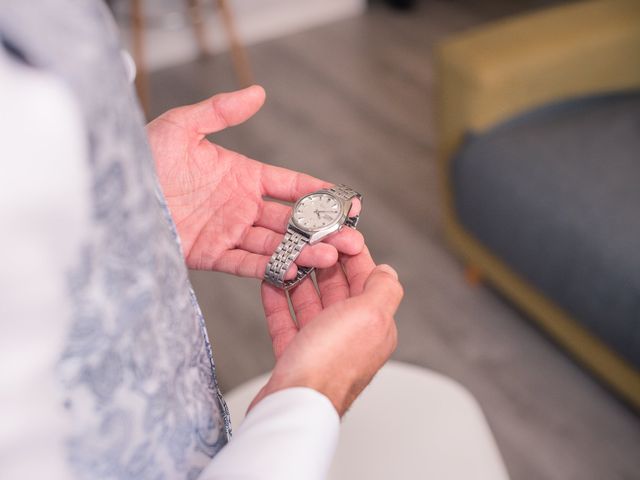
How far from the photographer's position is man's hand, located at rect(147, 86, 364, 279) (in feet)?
2.91

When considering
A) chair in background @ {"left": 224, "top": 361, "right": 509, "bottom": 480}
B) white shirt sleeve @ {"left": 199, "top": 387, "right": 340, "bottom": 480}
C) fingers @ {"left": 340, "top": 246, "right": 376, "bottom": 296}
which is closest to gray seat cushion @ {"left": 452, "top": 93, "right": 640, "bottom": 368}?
chair in background @ {"left": 224, "top": 361, "right": 509, "bottom": 480}

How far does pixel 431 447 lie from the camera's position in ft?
3.18

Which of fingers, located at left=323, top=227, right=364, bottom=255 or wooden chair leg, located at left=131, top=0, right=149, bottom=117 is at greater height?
fingers, located at left=323, top=227, right=364, bottom=255

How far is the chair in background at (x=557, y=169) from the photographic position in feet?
4.82

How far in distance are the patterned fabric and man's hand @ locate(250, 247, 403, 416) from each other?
11 cm

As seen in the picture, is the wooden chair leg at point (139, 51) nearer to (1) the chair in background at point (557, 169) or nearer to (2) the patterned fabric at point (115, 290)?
(1) the chair in background at point (557, 169)

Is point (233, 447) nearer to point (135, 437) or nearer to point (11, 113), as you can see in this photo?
point (135, 437)

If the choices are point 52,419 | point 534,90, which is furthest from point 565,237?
point 52,419

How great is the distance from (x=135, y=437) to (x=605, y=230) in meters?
1.19


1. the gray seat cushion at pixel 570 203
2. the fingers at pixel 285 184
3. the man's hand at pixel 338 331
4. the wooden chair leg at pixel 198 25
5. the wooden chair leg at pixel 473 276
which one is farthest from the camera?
the wooden chair leg at pixel 198 25

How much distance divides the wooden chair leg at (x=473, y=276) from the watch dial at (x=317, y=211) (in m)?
1.14

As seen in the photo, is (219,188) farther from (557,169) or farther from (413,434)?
→ (557,169)

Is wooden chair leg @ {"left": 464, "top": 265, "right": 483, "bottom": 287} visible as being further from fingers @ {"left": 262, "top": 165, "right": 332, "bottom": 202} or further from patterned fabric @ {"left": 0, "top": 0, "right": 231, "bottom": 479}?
patterned fabric @ {"left": 0, "top": 0, "right": 231, "bottom": 479}

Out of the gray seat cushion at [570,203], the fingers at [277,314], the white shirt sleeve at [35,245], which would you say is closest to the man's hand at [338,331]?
the fingers at [277,314]
